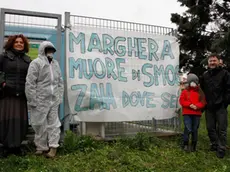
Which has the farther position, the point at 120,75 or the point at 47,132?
the point at 120,75

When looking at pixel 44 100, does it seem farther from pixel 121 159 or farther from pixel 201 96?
pixel 201 96

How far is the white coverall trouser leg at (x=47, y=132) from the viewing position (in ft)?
14.3

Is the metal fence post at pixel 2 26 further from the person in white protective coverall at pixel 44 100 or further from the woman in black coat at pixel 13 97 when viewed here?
the person in white protective coverall at pixel 44 100

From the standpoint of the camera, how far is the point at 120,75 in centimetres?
545

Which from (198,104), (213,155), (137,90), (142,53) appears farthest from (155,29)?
(213,155)

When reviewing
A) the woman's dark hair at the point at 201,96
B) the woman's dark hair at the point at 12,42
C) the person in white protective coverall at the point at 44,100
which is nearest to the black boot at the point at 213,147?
the woman's dark hair at the point at 201,96

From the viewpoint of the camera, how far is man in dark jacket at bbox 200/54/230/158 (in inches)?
→ 197

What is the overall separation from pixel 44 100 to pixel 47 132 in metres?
0.48

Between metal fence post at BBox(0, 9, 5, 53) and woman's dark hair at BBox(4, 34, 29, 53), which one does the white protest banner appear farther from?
metal fence post at BBox(0, 9, 5, 53)

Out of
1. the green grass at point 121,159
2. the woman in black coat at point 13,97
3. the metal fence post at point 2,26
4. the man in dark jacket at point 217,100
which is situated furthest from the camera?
the man in dark jacket at point 217,100

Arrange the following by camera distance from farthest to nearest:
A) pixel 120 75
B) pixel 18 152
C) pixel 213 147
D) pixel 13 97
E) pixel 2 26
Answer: pixel 120 75, pixel 213 147, pixel 2 26, pixel 18 152, pixel 13 97

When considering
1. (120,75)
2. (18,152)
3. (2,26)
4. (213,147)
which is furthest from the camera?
(120,75)

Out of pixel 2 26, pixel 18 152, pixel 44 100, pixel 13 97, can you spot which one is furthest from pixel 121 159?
pixel 2 26

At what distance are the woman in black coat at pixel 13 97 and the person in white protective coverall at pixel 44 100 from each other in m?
0.15
